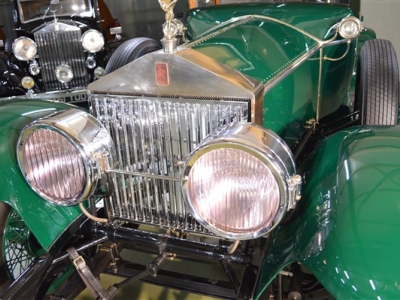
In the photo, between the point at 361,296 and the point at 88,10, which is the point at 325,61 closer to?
the point at 361,296

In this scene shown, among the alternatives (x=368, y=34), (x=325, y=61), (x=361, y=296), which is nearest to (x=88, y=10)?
(x=368, y=34)

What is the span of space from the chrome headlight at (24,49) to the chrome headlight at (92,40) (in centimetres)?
55

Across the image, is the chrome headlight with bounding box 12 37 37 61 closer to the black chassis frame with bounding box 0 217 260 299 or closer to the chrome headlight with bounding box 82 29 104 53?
the chrome headlight with bounding box 82 29 104 53

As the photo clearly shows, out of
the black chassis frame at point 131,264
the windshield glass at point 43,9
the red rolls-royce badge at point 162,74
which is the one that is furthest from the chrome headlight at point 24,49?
the red rolls-royce badge at point 162,74

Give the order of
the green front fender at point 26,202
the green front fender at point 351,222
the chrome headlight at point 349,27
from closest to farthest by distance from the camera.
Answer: the green front fender at point 351,222 → the green front fender at point 26,202 → the chrome headlight at point 349,27

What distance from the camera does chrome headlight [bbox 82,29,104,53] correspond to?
16.0 feet

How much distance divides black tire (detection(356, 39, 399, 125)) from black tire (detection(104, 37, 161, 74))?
1882 mm

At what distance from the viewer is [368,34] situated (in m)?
3.55

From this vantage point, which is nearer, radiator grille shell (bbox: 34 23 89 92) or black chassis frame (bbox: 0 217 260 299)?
black chassis frame (bbox: 0 217 260 299)

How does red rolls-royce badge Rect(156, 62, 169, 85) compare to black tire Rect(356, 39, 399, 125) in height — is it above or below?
above

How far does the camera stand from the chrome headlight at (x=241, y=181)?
1226 mm

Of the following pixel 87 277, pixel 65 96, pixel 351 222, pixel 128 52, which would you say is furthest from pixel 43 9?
pixel 351 222

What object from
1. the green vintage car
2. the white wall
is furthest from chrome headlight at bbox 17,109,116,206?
the white wall

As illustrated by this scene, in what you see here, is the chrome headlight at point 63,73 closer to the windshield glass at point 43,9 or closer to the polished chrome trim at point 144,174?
the windshield glass at point 43,9
